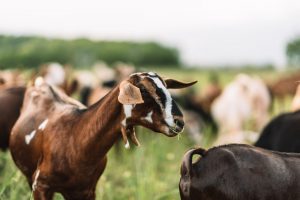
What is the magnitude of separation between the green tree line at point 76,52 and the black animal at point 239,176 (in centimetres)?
448

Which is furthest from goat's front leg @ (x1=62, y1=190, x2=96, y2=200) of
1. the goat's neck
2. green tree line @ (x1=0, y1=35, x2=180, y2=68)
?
green tree line @ (x1=0, y1=35, x2=180, y2=68)

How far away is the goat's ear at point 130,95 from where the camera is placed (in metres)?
3.03

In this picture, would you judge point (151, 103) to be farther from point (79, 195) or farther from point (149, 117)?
point (79, 195)

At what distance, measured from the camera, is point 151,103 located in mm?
3129

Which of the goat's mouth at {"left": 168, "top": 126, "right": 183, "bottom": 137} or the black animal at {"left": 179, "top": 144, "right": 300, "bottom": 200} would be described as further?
the goat's mouth at {"left": 168, "top": 126, "right": 183, "bottom": 137}

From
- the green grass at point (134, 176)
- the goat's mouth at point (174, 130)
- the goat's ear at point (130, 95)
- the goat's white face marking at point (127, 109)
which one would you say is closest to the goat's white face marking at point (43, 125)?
the green grass at point (134, 176)

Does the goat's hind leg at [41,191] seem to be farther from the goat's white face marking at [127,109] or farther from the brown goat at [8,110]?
the brown goat at [8,110]

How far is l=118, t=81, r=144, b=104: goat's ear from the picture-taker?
9.93ft

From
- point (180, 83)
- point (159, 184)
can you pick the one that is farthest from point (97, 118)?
point (159, 184)

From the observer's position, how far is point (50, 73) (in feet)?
25.0

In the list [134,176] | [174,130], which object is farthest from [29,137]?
[134,176]

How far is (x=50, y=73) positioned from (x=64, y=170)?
14.0 feet

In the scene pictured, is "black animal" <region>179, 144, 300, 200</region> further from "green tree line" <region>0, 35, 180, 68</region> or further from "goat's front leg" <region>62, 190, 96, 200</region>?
"green tree line" <region>0, 35, 180, 68</region>

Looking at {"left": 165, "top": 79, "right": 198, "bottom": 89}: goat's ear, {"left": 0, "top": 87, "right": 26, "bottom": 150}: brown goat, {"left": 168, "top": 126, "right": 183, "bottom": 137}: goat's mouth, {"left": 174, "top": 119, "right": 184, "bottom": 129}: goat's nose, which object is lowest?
{"left": 0, "top": 87, "right": 26, "bottom": 150}: brown goat
